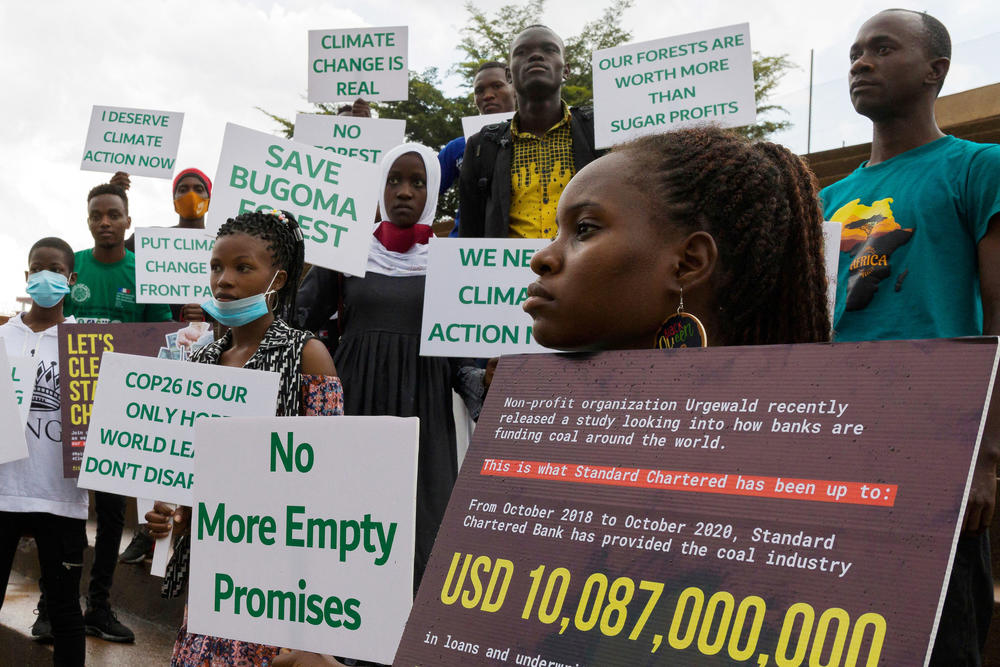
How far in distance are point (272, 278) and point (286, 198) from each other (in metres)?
1.21

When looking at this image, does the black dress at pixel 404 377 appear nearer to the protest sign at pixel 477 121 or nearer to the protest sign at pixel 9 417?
the protest sign at pixel 9 417

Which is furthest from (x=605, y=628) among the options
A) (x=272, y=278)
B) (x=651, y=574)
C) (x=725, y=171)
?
(x=272, y=278)

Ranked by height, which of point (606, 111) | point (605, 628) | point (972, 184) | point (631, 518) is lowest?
point (605, 628)

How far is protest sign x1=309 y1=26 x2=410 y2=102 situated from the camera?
22.0ft

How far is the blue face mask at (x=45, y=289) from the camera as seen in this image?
479 centimetres

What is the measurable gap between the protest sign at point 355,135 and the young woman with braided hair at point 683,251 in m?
4.72

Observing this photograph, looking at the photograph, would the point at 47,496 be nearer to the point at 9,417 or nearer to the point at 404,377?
the point at 9,417

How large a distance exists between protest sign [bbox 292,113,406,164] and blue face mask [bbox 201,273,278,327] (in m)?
3.01

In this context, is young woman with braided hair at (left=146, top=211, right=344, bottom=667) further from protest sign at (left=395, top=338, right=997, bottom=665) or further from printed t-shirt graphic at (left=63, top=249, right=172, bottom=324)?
printed t-shirt graphic at (left=63, top=249, right=172, bottom=324)

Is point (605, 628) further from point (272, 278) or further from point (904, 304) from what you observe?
point (272, 278)

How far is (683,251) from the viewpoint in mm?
1383

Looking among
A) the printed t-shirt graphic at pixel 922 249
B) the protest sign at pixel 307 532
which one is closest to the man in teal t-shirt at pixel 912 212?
the printed t-shirt graphic at pixel 922 249

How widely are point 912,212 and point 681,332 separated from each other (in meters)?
1.56

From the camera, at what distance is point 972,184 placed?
253 centimetres
